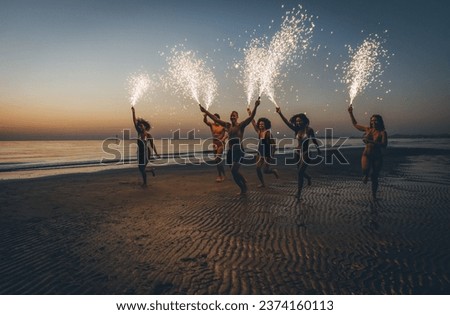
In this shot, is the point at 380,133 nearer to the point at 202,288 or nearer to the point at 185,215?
the point at 185,215

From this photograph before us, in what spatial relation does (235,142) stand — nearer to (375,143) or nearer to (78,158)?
(375,143)

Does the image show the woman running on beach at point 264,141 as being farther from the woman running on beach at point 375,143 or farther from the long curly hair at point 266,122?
the woman running on beach at point 375,143

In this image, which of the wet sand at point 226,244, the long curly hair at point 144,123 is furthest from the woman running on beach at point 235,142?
the long curly hair at point 144,123

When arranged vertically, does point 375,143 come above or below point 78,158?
above

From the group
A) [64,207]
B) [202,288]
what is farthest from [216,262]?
[64,207]

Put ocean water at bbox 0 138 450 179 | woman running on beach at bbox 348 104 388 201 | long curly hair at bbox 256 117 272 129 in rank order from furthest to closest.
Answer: ocean water at bbox 0 138 450 179, long curly hair at bbox 256 117 272 129, woman running on beach at bbox 348 104 388 201

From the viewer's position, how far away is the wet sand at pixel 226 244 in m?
3.84

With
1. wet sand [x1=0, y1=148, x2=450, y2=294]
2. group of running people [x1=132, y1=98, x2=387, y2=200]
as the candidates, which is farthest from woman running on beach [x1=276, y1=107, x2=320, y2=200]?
wet sand [x1=0, y1=148, x2=450, y2=294]

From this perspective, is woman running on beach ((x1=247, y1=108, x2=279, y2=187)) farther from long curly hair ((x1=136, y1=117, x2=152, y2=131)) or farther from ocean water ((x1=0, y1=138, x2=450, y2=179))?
ocean water ((x1=0, y1=138, x2=450, y2=179))

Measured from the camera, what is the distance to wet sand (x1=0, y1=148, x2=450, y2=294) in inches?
151

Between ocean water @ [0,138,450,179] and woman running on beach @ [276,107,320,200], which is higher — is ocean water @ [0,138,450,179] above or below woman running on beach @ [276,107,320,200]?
below

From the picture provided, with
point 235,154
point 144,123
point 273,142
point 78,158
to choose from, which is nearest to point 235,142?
point 235,154

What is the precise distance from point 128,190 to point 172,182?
8.16 ft

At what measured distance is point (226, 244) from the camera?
5.33m
